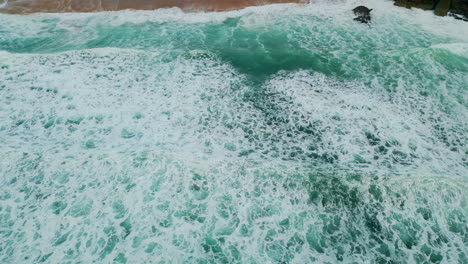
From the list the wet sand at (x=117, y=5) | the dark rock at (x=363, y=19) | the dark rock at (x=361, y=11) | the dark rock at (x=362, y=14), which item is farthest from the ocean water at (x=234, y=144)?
the wet sand at (x=117, y=5)

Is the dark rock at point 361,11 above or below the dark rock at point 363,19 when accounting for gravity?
above

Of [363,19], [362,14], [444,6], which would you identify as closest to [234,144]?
[363,19]

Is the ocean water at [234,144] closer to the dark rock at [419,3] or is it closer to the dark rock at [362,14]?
the dark rock at [362,14]

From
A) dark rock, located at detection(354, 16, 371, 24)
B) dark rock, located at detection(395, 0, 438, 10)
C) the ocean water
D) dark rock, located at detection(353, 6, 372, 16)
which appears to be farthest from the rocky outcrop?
dark rock, located at detection(354, 16, 371, 24)

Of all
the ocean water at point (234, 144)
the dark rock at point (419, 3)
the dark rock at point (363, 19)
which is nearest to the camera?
the ocean water at point (234, 144)

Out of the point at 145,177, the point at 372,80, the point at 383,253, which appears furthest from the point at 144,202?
the point at 372,80

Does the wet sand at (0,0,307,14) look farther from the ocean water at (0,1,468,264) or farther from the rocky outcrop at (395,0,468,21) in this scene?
the rocky outcrop at (395,0,468,21)

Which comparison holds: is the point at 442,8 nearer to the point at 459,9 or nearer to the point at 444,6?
the point at 444,6
